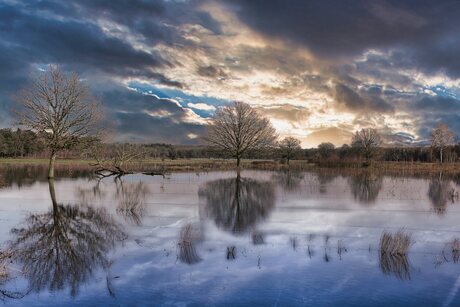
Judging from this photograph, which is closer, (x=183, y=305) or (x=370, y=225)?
(x=183, y=305)

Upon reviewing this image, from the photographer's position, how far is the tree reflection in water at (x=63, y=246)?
352 inches

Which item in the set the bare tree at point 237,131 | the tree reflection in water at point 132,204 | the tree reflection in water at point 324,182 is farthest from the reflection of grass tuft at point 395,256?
the bare tree at point 237,131

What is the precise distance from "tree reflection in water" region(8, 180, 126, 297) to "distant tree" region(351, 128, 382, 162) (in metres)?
76.1

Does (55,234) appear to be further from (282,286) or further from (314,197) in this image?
(314,197)

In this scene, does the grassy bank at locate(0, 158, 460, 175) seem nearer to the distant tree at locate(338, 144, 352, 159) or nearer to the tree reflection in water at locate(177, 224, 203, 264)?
the distant tree at locate(338, 144, 352, 159)

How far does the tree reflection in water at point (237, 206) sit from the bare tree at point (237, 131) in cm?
3718

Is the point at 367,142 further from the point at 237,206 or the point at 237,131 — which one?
the point at 237,206

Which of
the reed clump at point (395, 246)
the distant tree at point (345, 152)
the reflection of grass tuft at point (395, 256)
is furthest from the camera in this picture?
the distant tree at point (345, 152)

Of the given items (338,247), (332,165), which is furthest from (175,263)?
(332,165)

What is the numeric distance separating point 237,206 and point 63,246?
9.80 meters

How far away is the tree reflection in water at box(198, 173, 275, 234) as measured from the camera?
50.7 ft

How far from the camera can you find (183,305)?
7.40 m

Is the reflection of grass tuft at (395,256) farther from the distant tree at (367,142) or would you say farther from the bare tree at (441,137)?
the bare tree at (441,137)

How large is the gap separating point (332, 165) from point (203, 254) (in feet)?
182
